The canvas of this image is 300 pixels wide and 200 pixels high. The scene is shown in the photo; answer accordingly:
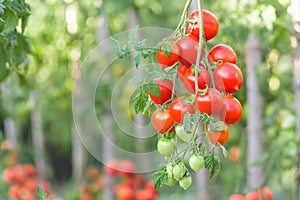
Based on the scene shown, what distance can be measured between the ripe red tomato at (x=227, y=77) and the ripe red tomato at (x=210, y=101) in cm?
2

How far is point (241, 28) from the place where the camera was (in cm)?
160

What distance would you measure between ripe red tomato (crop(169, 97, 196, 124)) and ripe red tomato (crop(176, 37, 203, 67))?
6 centimetres

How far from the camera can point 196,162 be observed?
74 centimetres

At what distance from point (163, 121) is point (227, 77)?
11cm

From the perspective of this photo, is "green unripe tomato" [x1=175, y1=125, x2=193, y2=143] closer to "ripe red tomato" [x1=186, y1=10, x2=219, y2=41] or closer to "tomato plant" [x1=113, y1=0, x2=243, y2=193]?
"tomato plant" [x1=113, y1=0, x2=243, y2=193]

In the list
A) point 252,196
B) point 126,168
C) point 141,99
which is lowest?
point 126,168

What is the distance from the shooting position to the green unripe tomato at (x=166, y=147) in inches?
29.8

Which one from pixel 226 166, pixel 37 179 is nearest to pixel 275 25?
pixel 226 166

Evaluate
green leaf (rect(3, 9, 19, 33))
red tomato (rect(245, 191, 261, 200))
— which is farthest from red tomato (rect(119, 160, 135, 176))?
green leaf (rect(3, 9, 19, 33))

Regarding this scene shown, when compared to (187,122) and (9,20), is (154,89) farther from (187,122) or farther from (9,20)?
(9,20)

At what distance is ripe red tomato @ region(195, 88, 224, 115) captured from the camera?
738 millimetres

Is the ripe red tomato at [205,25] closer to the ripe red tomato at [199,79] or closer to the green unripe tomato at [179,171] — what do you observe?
the ripe red tomato at [199,79]

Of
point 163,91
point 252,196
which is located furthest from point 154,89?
point 252,196

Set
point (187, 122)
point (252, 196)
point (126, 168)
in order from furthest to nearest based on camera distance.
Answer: point (126, 168) → point (252, 196) → point (187, 122)
